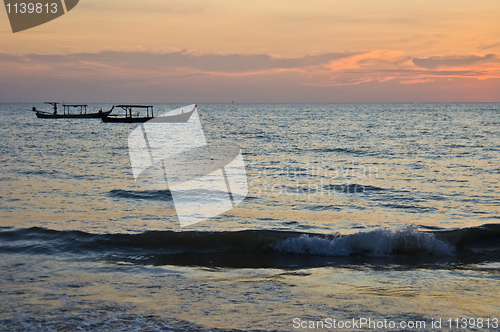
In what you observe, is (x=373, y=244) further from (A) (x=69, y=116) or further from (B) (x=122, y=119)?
(A) (x=69, y=116)

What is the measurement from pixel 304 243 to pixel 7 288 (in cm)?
752

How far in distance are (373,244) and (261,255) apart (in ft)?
10.7

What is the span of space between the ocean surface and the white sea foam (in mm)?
37

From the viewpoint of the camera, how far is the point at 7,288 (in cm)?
824

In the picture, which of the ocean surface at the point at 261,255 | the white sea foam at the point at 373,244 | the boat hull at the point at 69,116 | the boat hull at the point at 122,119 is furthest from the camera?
the boat hull at the point at 69,116

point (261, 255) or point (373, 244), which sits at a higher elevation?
point (373, 244)

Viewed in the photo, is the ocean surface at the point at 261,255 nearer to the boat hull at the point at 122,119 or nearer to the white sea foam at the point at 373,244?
the white sea foam at the point at 373,244

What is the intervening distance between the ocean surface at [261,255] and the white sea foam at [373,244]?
0.12 feet

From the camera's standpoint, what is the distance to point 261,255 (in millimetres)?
11953

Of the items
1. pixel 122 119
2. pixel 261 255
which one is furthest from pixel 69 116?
pixel 261 255

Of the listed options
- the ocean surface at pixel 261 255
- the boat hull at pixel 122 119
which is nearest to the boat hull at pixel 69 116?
the boat hull at pixel 122 119

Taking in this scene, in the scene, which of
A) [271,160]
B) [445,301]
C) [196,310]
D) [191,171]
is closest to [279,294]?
[196,310]

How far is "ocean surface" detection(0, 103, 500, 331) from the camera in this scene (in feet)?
23.0

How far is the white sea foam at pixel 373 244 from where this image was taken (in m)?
11.9
